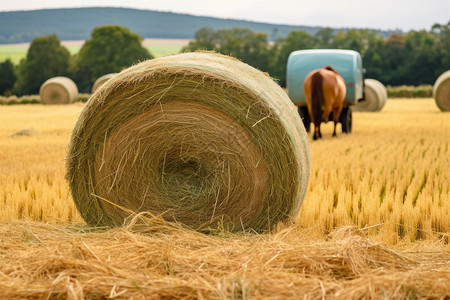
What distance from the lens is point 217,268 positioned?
3.45 metres

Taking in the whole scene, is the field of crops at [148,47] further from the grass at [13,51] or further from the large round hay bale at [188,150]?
the large round hay bale at [188,150]

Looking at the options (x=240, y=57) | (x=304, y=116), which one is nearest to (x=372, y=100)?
(x=304, y=116)

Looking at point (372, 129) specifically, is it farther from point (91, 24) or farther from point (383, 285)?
point (91, 24)

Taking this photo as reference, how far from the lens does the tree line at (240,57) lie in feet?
170

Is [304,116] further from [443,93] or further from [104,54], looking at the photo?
[104,54]

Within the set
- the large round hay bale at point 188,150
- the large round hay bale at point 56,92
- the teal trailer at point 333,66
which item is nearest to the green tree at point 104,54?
the large round hay bale at point 56,92

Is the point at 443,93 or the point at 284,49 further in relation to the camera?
the point at 284,49

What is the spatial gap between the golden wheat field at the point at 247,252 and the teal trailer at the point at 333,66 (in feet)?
21.7

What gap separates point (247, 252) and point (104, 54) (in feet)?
177

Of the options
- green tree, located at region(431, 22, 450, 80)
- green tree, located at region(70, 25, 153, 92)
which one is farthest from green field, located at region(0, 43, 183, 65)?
green tree, located at region(431, 22, 450, 80)

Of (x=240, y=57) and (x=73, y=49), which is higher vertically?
(x=73, y=49)

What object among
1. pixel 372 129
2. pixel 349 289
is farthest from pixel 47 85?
pixel 349 289

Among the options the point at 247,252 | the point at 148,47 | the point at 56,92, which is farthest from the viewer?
the point at 148,47

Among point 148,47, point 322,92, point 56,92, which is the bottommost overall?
point 56,92
